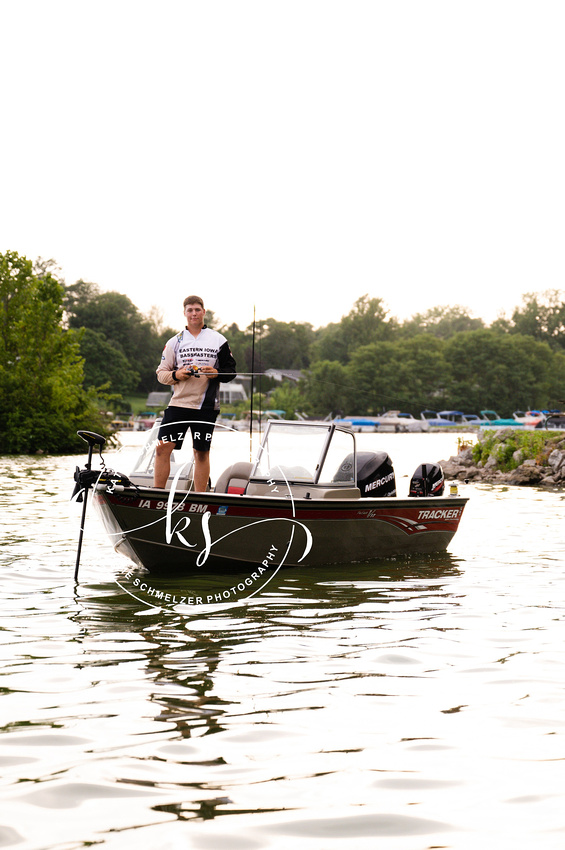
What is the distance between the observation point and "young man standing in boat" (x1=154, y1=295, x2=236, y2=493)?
29.2ft

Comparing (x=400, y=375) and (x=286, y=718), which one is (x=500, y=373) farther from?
(x=286, y=718)

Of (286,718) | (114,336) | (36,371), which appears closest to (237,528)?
(286,718)

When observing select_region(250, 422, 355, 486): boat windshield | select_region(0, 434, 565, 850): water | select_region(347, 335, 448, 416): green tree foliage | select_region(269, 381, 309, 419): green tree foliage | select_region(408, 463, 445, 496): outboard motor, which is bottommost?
select_region(0, 434, 565, 850): water

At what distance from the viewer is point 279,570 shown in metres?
9.88

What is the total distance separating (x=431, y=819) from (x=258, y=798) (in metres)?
0.68

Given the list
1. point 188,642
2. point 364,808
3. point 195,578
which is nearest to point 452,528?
point 195,578

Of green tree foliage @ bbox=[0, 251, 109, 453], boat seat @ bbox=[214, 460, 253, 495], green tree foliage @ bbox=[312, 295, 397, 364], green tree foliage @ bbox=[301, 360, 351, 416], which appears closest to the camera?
boat seat @ bbox=[214, 460, 253, 495]

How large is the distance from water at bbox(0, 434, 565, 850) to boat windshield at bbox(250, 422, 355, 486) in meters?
1.50

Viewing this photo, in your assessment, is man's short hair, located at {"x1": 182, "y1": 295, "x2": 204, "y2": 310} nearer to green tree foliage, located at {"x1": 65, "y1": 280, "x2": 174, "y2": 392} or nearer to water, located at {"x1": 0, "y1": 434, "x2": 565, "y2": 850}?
water, located at {"x1": 0, "y1": 434, "x2": 565, "y2": 850}

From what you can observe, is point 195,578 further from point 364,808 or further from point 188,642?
point 364,808

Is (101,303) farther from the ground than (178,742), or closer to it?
farther from the ground

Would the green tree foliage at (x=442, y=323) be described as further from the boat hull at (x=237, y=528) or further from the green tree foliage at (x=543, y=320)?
the boat hull at (x=237, y=528)

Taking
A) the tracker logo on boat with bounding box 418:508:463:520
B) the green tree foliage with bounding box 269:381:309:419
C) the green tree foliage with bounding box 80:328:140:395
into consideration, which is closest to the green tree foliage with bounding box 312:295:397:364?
the green tree foliage with bounding box 269:381:309:419

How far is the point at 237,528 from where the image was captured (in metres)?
9.13
